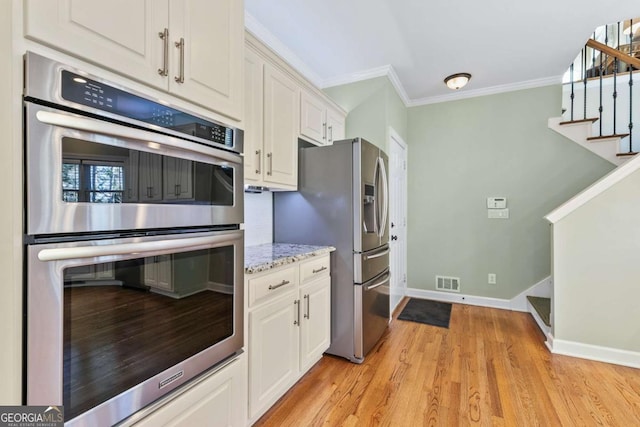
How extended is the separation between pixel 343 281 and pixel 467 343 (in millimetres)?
1390

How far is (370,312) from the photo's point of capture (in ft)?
7.97

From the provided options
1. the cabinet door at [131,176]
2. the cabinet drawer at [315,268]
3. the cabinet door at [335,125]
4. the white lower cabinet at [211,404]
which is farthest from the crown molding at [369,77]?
the white lower cabinet at [211,404]

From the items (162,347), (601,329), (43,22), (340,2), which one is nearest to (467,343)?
(601,329)

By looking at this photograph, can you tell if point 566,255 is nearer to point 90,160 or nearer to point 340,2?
point 340,2

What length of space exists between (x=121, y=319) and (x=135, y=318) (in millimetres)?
39

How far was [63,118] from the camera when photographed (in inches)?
28.4

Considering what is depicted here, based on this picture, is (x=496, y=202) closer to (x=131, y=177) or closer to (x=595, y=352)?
(x=595, y=352)

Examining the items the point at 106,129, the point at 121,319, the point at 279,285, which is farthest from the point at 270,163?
the point at 121,319

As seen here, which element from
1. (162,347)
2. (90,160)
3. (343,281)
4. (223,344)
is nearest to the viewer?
(90,160)

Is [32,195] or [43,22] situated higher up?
[43,22]

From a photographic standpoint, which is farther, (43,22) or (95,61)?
(95,61)

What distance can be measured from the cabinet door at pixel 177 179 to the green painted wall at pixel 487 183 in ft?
11.4

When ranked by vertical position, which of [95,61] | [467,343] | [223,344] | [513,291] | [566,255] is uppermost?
[95,61]

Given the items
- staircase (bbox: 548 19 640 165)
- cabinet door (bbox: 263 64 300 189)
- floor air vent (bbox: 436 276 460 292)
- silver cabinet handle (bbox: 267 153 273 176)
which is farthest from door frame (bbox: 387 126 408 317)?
staircase (bbox: 548 19 640 165)
